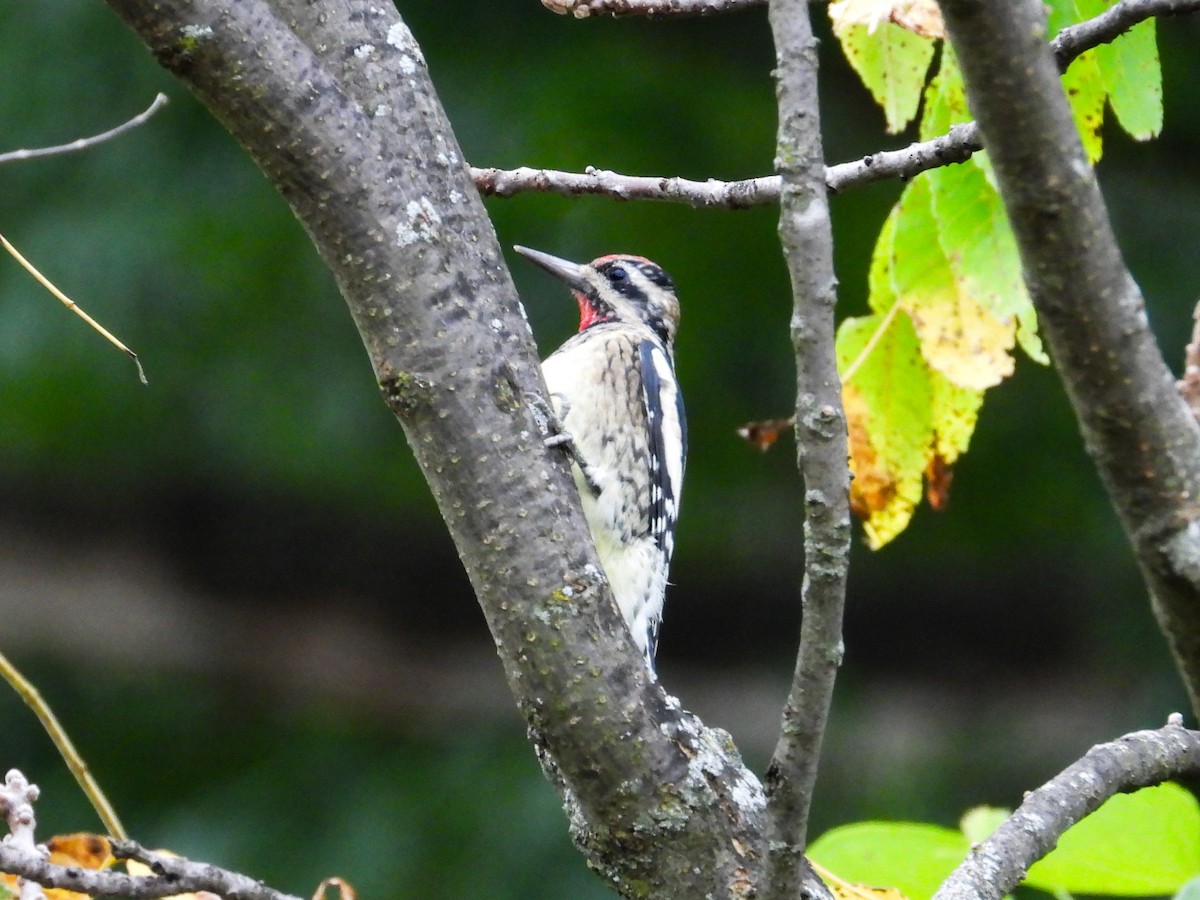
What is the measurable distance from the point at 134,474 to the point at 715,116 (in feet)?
8.25

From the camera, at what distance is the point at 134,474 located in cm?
538

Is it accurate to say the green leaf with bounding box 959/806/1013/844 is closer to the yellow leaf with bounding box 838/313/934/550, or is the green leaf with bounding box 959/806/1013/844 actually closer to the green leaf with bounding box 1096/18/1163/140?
the yellow leaf with bounding box 838/313/934/550

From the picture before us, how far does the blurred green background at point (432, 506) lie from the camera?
178 inches

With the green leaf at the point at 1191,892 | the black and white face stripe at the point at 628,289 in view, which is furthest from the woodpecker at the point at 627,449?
the green leaf at the point at 1191,892

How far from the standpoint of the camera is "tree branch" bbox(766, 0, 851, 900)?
0.88 metres

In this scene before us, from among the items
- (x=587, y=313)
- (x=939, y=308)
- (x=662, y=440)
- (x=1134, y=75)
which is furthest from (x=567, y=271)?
(x=1134, y=75)

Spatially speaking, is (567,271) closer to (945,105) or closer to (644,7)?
(644,7)

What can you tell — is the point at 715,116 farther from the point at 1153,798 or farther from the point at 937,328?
the point at 1153,798

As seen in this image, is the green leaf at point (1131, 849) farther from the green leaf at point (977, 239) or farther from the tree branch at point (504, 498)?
the green leaf at point (977, 239)

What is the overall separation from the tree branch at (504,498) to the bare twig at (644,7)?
380 mm

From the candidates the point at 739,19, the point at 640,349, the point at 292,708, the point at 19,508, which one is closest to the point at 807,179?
the point at 640,349

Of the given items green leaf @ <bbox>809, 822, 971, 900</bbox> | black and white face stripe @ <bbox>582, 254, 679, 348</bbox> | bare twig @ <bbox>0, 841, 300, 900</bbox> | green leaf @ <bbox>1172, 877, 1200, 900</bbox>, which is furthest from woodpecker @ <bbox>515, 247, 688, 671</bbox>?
green leaf @ <bbox>1172, 877, 1200, 900</bbox>

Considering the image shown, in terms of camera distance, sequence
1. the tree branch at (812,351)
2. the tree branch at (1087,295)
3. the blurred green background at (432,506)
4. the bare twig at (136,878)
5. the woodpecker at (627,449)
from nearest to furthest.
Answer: the tree branch at (1087,295) < the tree branch at (812,351) < the bare twig at (136,878) < the woodpecker at (627,449) < the blurred green background at (432,506)

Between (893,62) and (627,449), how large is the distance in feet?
3.89
